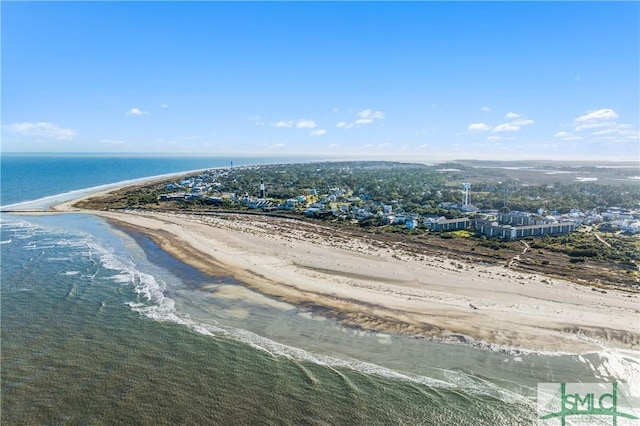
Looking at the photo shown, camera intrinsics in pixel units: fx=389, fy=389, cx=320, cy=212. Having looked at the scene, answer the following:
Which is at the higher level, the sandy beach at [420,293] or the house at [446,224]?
the house at [446,224]

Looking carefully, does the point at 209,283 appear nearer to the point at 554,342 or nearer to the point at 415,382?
the point at 415,382

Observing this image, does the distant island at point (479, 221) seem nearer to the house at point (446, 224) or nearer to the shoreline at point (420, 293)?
the house at point (446, 224)

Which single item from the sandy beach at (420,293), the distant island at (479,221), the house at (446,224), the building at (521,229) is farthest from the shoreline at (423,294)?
the building at (521,229)

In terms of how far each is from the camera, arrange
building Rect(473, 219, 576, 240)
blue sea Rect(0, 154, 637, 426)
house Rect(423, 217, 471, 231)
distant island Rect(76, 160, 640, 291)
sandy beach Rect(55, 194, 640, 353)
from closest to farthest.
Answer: blue sea Rect(0, 154, 637, 426) < sandy beach Rect(55, 194, 640, 353) < distant island Rect(76, 160, 640, 291) < building Rect(473, 219, 576, 240) < house Rect(423, 217, 471, 231)

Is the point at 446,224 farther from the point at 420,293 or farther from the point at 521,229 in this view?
the point at 420,293

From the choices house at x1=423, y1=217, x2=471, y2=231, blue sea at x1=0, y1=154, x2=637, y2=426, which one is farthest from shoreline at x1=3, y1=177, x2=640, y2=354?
house at x1=423, y1=217, x2=471, y2=231

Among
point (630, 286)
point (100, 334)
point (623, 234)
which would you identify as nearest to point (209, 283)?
point (100, 334)

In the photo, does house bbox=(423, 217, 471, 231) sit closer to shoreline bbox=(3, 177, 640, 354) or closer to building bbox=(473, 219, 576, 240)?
building bbox=(473, 219, 576, 240)

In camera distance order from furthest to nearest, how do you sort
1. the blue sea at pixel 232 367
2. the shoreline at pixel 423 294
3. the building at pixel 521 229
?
the building at pixel 521 229, the shoreline at pixel 423 294, the blue sea at pixel 232 367
